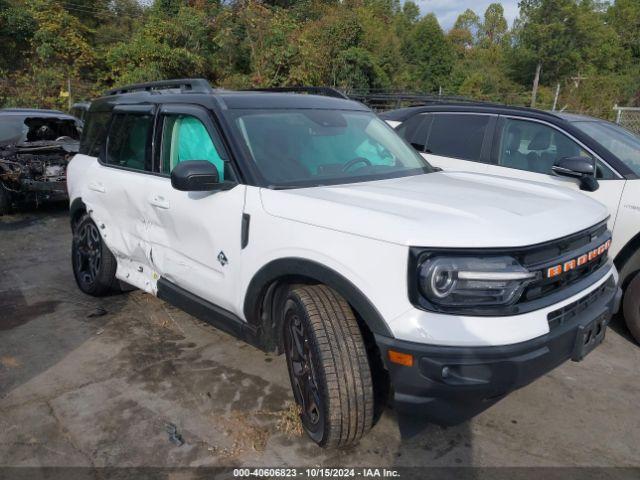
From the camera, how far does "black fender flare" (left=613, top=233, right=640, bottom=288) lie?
12.7 ft

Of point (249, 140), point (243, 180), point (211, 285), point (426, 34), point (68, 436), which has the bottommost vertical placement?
point (68, 436)

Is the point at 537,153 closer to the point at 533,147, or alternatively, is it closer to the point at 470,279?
the point at 533,147

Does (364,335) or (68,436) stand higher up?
(364,335)

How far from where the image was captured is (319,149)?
126 inches

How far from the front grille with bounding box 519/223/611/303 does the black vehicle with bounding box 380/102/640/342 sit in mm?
1386

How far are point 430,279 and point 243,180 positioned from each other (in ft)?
4.16

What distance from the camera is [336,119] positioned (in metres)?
3.51

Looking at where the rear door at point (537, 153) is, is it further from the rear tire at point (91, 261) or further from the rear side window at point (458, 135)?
the rear tire at point (91, 261)

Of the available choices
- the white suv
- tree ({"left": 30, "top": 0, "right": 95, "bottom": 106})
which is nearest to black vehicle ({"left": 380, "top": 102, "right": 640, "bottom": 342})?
the white suv

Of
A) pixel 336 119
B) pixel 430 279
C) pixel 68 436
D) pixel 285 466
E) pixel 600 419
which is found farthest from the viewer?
pixel 336 119

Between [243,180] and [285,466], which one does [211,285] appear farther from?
[285,466]

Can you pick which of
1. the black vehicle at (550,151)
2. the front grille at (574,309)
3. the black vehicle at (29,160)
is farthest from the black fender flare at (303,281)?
the black vehicle at (29,160)

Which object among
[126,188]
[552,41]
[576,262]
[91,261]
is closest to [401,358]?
[576,262]

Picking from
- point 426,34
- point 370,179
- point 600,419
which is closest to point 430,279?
point 370,179
